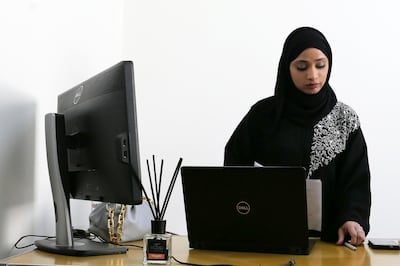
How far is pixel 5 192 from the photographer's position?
1547 millimetres

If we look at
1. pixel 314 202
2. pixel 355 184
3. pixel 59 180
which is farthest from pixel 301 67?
pixel 59 180

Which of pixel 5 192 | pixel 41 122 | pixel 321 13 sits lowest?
pixel 5 192

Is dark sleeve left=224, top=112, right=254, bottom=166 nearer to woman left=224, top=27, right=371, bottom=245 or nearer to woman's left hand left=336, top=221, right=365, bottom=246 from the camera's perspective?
woman left=224, top=27, right=371, bottom=245

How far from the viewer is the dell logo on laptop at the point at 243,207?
1188mm

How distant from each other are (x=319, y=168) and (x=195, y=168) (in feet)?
1.87

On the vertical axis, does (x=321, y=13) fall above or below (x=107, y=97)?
above

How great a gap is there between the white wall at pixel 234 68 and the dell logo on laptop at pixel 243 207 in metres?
1.60

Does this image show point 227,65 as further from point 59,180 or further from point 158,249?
point 158,249

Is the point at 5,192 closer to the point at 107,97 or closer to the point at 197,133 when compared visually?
the point at 107,97

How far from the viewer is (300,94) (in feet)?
5.74

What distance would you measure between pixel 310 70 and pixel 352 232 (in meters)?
0.55

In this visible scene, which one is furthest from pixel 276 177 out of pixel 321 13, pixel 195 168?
pixel 321 13

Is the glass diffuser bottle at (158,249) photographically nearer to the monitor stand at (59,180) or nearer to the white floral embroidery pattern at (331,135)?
the monitor stand at (59,180)

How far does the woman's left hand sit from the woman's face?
0.47 metres
